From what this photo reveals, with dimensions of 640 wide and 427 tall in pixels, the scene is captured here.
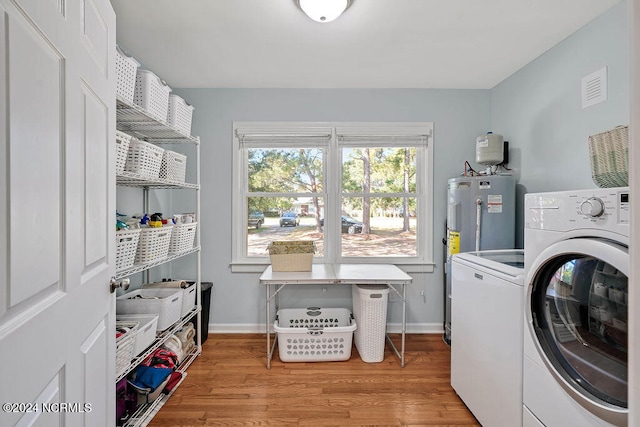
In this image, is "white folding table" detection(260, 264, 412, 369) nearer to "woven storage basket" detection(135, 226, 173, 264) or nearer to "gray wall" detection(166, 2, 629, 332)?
"gray wall" detection(166, 2, 629, 332)

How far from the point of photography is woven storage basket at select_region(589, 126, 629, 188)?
4.04 feet

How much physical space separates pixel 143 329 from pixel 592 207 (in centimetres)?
209

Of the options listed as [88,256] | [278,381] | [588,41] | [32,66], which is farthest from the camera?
[278,381]

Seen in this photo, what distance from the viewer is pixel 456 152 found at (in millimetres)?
2900

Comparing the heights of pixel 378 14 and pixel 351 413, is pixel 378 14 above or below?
above

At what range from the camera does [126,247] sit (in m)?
1.67

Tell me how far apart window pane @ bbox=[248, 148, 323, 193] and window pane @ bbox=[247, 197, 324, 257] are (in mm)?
113

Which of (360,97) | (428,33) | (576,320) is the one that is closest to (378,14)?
(428,33)

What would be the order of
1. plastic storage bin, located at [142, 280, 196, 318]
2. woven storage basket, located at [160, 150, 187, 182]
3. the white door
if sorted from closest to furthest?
the white door → woven storage basket, located at [160, 150, 187, 182] → plastic storage bin, located at [142, 280, 196, 318]

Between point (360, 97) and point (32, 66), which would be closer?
point (32, 66)

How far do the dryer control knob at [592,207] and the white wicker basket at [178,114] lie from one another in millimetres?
2306

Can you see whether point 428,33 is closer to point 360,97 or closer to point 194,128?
point 360,97

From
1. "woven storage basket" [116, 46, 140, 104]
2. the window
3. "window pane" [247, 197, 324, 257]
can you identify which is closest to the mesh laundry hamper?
the window

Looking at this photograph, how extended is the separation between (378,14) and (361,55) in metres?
0.48
